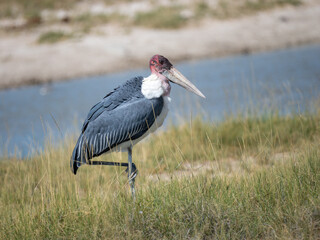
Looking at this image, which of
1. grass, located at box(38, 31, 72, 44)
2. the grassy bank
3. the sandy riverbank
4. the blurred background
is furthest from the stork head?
grass, located at box(38, 31, 72, 44)

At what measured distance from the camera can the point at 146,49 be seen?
51.9 feet

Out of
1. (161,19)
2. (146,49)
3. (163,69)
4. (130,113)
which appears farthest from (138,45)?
(130,113)

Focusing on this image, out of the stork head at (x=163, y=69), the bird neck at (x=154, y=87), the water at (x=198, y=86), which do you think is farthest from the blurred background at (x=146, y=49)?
the bird neck at (x=154, y=87)

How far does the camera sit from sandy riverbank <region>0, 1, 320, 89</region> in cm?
1522

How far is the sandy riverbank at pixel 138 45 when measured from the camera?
1522cm

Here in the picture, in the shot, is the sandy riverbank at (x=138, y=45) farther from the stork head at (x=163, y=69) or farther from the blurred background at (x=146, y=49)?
the stork head at (x=163, y=69)

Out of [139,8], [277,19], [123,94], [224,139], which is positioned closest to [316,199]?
[123,94]

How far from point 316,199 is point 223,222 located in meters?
0.63

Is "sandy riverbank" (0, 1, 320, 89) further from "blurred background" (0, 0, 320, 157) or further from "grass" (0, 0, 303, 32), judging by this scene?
"grass" (0, 0, 303, 32)

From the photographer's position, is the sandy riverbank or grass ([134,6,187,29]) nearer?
the sandy riverbank

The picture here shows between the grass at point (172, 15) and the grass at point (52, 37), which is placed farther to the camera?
the grass at point (172, 15)

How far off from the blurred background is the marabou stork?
233 inches

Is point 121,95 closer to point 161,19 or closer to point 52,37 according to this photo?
point 52,37

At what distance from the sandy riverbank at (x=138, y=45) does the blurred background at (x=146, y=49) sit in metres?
0.03
